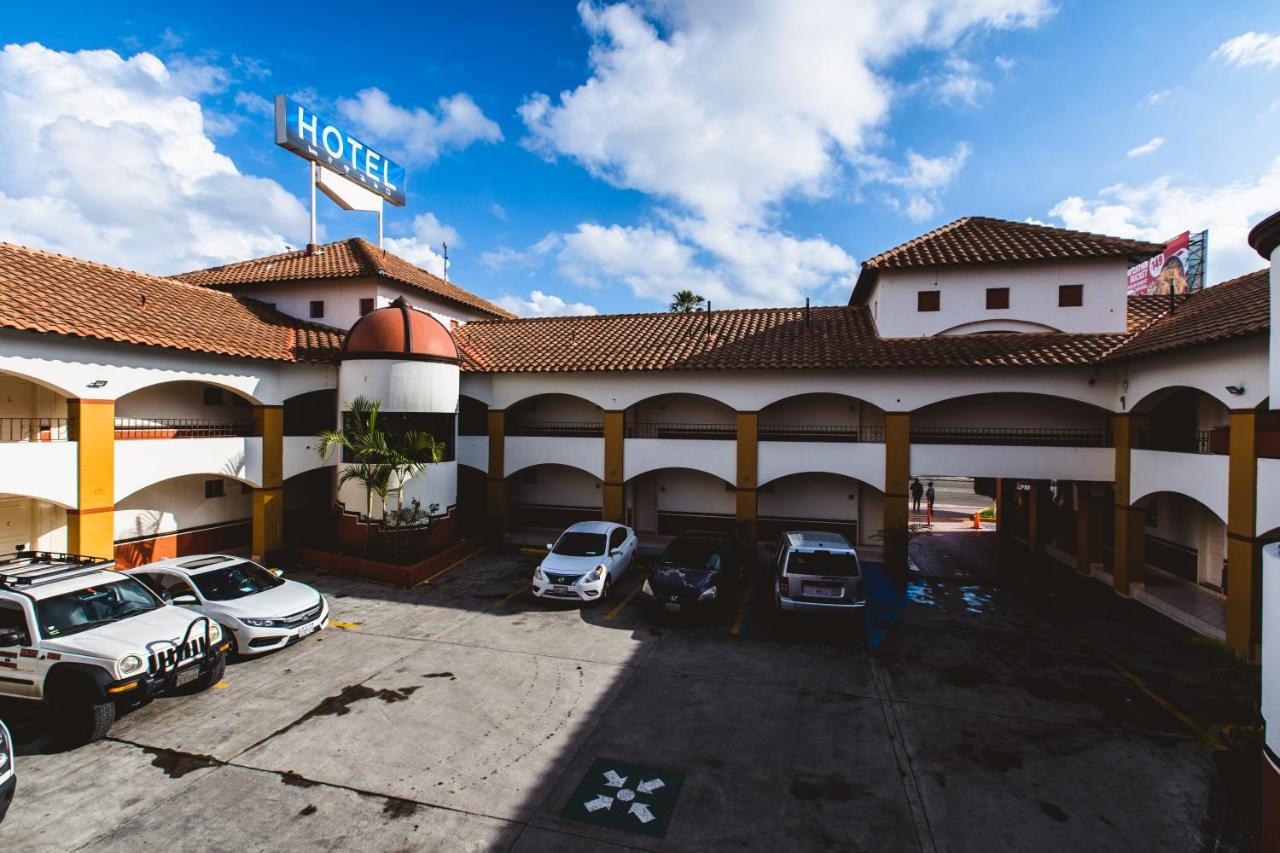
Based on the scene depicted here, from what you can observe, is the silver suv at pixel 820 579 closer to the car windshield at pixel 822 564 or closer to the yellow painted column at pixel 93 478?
the car windshield at pixel 822 564

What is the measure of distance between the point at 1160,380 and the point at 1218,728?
966 centimetres

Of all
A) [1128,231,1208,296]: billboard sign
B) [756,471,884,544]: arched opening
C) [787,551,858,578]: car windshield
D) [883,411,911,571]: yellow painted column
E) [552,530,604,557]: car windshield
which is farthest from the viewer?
[1128,231,1208,296]: billboard sign

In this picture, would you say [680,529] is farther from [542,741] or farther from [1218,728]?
[1218,728]

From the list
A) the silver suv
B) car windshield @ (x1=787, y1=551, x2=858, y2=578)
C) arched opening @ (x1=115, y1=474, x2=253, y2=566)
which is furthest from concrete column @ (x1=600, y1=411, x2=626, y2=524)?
arched opening @ (x1=115, y1=474, x2=253, y2=566)

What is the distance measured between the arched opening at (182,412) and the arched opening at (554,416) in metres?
8.54

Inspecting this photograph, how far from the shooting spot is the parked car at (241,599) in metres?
10.4

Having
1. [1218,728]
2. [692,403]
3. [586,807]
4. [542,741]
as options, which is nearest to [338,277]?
[692,403]

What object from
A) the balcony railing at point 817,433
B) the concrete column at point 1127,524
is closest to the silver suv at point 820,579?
the balcony railing at point 817,433

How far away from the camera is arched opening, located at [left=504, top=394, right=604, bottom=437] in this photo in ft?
71.7

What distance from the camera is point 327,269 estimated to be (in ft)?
68.1

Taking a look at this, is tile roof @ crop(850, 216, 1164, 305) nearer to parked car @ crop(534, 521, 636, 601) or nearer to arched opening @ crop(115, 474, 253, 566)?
parked car @ crop(534, 521, 636, 601)

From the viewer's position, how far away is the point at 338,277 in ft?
66.4

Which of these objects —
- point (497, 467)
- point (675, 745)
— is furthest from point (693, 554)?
point (497, 467)

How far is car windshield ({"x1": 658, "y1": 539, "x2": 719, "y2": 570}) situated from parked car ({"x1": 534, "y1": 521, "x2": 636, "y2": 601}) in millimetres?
1574
